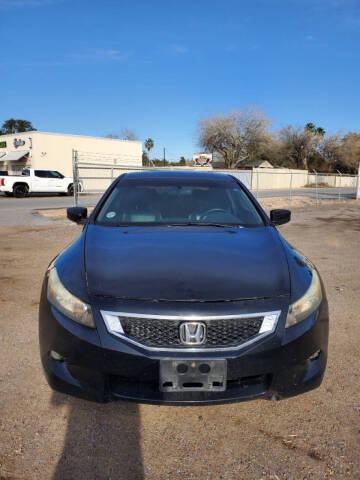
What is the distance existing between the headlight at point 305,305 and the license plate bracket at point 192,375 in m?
0.43

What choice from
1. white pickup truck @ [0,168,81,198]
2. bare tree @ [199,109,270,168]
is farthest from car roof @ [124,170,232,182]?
bare tree @ [199,109,270,168]

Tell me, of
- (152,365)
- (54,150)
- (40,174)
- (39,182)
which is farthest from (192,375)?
(54,150)

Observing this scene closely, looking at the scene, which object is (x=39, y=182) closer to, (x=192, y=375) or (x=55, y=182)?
(x=55, y=182)

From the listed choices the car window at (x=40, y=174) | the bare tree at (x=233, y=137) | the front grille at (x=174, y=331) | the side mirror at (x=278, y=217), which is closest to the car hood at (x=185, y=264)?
the front grille at (x=174, y=331)

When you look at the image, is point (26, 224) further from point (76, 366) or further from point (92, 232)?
point (76, 366)

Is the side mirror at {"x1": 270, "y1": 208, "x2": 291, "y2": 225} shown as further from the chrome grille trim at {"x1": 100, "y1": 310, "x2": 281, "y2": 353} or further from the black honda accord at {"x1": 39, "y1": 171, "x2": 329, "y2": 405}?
the chrome grille trim at {"x1": 100, "y1": 310, "x2": 281, "y2": 353}

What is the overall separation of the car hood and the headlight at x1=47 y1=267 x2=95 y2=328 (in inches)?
4.0

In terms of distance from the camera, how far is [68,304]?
2004 mm

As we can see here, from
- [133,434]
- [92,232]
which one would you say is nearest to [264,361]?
[133,434]

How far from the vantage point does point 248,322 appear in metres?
1.87

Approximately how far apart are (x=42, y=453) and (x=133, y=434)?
0.48 m

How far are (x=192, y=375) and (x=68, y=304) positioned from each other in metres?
0.75

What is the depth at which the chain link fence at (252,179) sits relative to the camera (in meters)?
16.3

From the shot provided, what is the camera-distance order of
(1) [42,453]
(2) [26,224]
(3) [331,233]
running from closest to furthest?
1. (1) [42,453]
2. (3) [331,233]
3. (2) [26,224]
